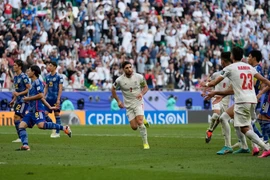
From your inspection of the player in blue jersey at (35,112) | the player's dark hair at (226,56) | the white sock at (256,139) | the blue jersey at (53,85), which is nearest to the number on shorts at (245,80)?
the white sock at (256,139)

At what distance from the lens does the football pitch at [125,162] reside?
520 inches

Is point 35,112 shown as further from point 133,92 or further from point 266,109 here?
point 266,109

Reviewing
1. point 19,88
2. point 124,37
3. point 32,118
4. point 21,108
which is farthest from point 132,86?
point 124,37

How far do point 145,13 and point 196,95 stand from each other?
21.1 ft

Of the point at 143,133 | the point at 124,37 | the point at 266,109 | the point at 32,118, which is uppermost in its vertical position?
the point at 124,37

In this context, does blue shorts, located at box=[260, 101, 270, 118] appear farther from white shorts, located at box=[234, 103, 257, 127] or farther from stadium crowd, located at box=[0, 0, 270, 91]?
stadium crowd, located at box=[0, 0, 270, 91]

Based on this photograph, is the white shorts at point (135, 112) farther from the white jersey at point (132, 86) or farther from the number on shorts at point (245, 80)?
the number on shorts at point (245, 80)

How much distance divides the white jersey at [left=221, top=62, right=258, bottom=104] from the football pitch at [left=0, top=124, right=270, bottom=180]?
1285 mm

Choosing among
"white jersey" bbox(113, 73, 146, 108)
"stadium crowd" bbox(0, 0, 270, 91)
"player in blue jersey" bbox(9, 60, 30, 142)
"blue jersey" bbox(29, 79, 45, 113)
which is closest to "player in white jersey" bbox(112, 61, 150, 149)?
"white jersey" bbox(113, 73, 146, 108)

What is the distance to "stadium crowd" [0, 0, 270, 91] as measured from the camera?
38969mm

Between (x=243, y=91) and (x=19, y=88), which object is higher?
(x=19, y=88)

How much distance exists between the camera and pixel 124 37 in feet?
141

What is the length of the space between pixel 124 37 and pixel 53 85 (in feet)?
56.2

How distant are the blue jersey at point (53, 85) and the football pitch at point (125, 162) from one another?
15.1 ft
